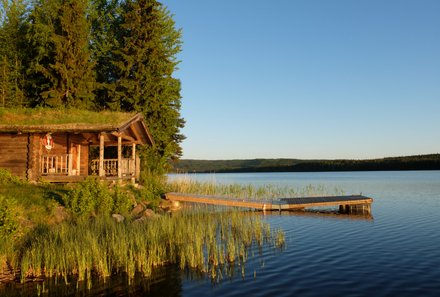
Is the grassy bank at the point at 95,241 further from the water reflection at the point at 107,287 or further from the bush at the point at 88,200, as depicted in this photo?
the water reflection at the point at 107,287

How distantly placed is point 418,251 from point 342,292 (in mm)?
6140

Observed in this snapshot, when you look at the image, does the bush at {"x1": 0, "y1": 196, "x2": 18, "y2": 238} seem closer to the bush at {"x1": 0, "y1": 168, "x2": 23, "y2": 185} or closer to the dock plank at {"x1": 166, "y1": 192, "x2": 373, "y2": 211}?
the bush at {"x1": 0, "y1": 168, "x2": 23, "y2": 185}

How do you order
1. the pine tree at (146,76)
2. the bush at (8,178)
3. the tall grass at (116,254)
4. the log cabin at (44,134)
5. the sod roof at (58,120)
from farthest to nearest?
the pine tree at (146,76) → the log cabin at (44,134) → the sod roof at (58,120) → the bush at (8,178) → the tall grass at (116,254)

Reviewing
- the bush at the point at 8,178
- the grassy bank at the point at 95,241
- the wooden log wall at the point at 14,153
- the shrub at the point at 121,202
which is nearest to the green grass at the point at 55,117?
the wooden log wall at the point at 14,153

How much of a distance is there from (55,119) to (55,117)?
0.77m

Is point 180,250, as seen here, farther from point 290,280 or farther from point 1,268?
point 1,268

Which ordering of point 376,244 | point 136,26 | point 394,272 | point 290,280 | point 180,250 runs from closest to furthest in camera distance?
point 290,280
point 394,272
point 180,250
point 376,244
point 136,26

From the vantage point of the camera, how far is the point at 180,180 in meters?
30.6

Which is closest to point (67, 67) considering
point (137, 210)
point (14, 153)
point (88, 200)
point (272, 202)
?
point (14, 153)

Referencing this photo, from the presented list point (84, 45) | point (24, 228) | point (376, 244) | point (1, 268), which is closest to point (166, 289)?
point (1, 268)

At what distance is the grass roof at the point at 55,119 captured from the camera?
21.2 meters

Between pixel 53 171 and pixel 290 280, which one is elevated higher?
pixel 53 171

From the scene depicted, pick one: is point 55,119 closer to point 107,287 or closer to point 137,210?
point 137,210

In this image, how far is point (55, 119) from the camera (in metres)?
22.2
